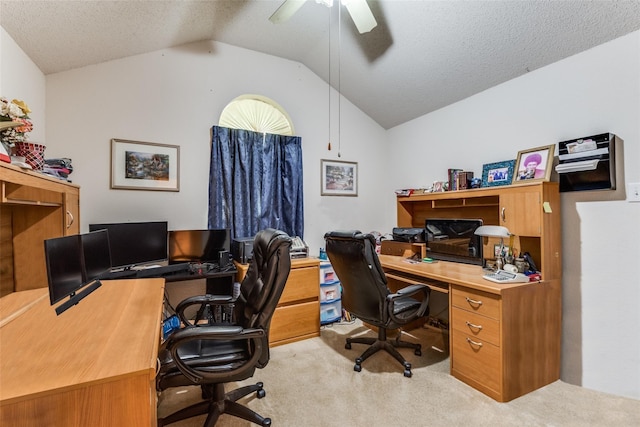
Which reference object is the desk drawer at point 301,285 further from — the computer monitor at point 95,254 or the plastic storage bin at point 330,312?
the computer monitor at point 95,254

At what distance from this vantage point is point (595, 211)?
200 centimetres

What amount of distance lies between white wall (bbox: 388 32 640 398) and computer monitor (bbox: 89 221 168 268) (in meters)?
3.20

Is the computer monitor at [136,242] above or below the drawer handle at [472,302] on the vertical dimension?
above

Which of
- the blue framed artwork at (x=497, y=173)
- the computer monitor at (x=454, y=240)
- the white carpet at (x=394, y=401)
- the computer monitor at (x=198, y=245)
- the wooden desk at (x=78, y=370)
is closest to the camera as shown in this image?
the wooden desk at (x=78, y=370)

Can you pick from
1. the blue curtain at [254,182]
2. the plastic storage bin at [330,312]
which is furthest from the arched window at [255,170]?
the plastic storage bin at [330,312]

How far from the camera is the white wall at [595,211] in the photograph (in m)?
1.84

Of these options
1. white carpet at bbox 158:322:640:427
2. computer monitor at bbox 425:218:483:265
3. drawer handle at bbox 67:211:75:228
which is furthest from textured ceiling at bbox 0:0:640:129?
white carpet at bbox 158:322:640:427

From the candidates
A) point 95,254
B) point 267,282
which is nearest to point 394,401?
point 267,282

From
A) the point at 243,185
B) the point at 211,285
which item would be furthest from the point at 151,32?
the point at 211,285

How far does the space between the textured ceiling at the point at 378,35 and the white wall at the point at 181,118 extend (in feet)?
0.49

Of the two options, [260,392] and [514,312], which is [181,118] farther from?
[514,312]

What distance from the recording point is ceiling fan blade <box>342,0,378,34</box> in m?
1.85

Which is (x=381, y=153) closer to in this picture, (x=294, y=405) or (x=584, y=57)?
(x=584, y=57)

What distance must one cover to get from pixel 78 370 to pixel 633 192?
295 centimetres
